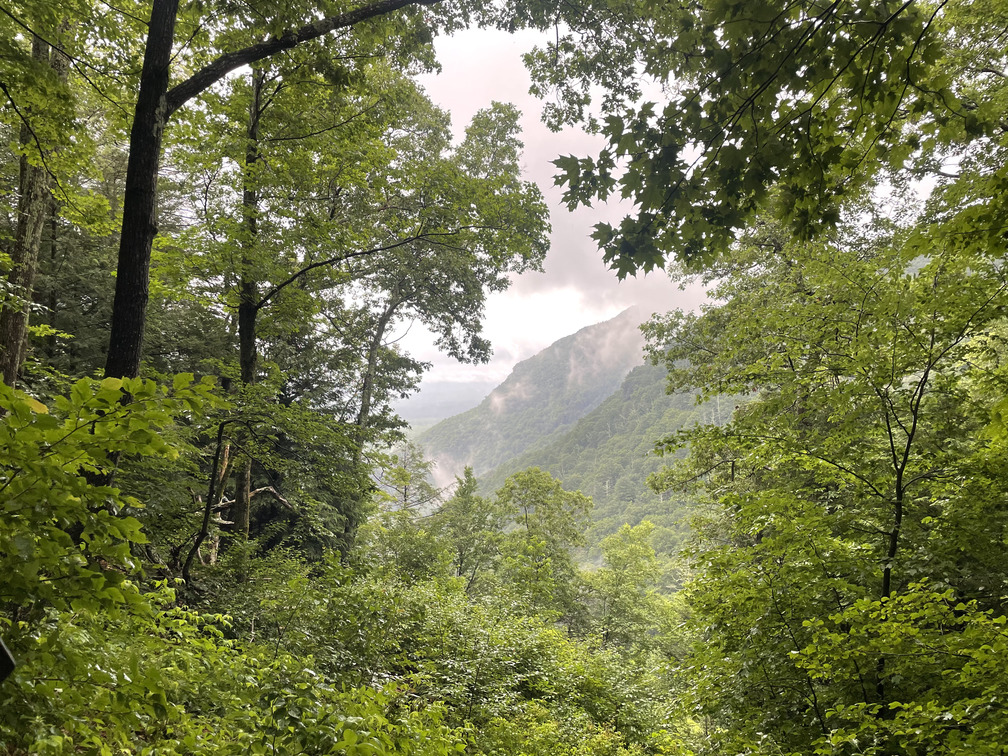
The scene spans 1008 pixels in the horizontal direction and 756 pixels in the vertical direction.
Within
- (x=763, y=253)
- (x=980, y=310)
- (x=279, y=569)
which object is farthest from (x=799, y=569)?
(x=763, y=253)

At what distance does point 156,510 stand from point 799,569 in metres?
7.83

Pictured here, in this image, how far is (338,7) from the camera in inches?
210

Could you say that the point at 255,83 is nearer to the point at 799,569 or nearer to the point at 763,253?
the point at 799,569

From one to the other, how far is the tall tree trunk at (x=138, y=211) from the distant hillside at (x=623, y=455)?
291 feet

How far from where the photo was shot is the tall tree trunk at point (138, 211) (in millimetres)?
3840

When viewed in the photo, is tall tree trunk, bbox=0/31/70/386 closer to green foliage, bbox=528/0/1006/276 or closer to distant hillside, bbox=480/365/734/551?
green foliage, bbox=528/0/1006/276

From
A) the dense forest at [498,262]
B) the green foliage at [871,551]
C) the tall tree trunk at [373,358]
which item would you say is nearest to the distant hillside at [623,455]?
the tall tree trunk at [373,358]

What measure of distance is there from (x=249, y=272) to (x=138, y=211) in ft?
10.7

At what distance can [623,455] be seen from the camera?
477 feet

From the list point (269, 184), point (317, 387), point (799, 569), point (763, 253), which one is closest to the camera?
point (799, 569)

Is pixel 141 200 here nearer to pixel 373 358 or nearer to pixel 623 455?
pixel 373 358

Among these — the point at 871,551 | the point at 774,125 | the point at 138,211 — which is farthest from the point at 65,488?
the point at 871,551

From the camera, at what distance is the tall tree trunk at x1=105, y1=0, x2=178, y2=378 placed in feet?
12.6

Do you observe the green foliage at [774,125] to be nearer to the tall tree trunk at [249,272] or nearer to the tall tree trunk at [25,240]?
the tall tree trunk at [249,272]
